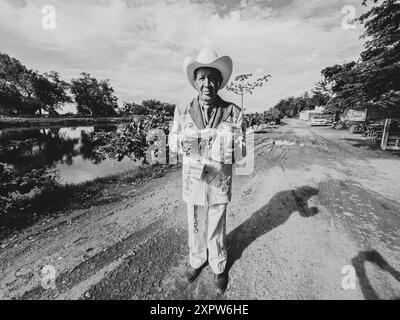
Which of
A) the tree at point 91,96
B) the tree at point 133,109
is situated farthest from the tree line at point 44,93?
the tree at point 133,109

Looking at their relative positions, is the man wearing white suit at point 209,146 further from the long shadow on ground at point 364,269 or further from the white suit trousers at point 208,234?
the long shadow on ground at point 364,269

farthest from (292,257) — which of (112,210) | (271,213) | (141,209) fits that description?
(112,210)

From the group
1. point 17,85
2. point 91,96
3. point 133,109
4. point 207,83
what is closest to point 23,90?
point 17,85

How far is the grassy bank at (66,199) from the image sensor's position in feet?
13.2

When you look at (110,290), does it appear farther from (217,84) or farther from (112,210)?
(217,84)

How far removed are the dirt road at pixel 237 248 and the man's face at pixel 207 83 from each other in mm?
2286

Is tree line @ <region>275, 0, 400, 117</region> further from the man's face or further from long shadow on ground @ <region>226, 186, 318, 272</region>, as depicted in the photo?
the man's face

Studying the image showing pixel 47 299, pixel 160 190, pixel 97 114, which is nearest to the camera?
pixel 47 299

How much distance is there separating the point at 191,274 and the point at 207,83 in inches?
93.8

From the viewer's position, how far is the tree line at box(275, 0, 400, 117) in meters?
8.93

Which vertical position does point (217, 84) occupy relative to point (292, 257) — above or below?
above

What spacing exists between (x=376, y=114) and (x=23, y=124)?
51390 mm

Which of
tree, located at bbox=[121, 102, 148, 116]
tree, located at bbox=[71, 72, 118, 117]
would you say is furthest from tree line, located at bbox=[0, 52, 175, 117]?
tree, located at bbox=[121, 102, 148, 116]

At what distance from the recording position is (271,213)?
14.4 ft
